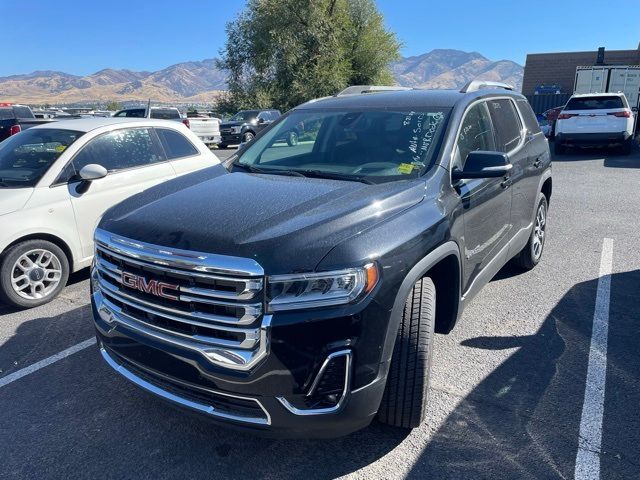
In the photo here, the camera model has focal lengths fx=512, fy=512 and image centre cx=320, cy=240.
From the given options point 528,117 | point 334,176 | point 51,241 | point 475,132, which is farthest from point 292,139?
point 528,117

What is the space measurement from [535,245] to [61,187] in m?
4.85

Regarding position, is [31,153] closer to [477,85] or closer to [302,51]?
[477,85]

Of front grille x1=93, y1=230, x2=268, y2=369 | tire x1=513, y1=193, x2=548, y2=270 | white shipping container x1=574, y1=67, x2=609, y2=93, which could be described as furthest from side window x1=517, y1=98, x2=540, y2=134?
white shipping container x1=574, y1=67, x2=609, y2=93

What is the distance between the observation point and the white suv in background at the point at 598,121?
14453 mm

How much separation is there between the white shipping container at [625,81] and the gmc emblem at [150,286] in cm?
2394

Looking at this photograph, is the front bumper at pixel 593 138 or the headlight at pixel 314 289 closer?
the headlight at pixel 314 289

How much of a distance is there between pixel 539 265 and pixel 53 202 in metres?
5.06

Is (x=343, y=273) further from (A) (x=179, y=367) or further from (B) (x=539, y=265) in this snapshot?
(B) (x=539, y=265)

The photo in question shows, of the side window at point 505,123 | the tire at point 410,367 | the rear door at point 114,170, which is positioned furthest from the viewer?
the rear door at point 114,170

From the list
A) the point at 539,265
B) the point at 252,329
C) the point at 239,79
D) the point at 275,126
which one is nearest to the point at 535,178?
the point at 539,265

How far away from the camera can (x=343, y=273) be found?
227 cm

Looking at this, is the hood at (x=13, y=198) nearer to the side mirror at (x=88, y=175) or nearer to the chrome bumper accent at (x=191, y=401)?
the side mirror at (x=88, y=175)

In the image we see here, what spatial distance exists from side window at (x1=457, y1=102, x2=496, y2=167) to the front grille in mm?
1919

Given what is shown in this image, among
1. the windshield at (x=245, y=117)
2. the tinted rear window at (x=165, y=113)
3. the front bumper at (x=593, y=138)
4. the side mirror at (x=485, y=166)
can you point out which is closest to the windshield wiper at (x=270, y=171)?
the side mirror at (x=485, y=166)
